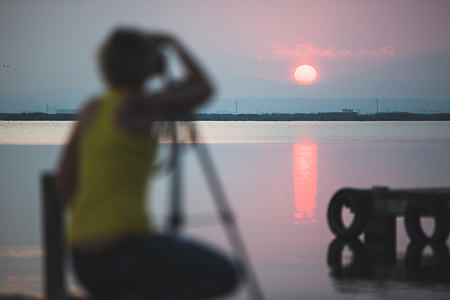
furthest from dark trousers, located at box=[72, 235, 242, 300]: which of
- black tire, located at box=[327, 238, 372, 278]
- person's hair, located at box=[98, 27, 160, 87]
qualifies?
black tire, located at box=[327, 238, 372, 278]

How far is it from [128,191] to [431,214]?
30.6 ft

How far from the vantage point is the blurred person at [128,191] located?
306 centimetres

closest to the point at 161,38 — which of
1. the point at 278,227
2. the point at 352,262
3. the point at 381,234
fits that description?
the point at 352,262

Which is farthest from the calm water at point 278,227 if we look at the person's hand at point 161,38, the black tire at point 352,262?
the person's hand at point 161,38

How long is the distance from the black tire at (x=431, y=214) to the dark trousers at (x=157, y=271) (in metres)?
8.73

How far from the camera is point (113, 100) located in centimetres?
310

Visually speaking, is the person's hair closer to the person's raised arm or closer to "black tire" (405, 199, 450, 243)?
the person's raised arm

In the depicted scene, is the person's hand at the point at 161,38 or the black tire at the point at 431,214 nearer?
the person's hand at the point at 161,38

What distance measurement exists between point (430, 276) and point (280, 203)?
9.39 metres

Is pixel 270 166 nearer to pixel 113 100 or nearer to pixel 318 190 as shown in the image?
pixel 318 190

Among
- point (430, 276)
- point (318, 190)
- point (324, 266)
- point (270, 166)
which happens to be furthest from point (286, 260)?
point (270, 166)

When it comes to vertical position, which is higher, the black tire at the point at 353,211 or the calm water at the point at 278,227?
the black tire at the point at 353,211

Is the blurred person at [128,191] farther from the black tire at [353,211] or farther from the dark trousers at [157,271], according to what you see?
the black tire at [353,211]

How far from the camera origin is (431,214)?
11.4 m
